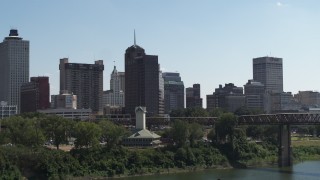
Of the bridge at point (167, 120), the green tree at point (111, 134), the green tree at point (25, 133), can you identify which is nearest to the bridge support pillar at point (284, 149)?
the green tree at point (111, 134)

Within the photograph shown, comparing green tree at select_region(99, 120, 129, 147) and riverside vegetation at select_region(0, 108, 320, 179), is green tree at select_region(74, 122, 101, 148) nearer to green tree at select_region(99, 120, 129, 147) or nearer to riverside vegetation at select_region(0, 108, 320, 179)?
riverside vegetation at select_region(0, 108, 320, 179)

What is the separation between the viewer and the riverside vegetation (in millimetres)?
71438

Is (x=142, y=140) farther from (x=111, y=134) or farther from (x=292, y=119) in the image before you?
(x=292, y=119)

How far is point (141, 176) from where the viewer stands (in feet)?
258

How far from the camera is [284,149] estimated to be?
93.6 metres

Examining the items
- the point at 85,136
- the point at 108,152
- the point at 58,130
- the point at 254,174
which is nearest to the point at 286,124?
the point at 254,174

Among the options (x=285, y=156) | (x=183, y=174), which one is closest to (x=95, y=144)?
(x=183, y=174)

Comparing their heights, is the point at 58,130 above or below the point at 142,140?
above

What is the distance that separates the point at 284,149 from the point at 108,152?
103ft

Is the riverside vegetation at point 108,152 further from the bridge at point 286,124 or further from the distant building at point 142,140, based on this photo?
the bridge at point 286,124

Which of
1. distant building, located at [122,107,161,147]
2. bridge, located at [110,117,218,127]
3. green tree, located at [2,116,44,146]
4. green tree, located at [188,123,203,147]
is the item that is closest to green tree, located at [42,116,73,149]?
green tree, located at [2,116,44,146]

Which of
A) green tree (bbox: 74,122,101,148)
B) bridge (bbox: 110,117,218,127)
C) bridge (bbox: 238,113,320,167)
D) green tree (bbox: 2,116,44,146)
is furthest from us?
bridge (bbox: 110,117,218,127)

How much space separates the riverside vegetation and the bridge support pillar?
4473 millimetres

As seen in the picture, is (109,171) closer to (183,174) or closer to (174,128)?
(183,174)
